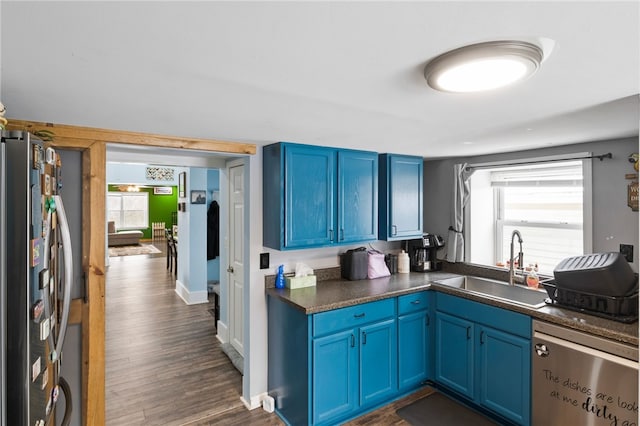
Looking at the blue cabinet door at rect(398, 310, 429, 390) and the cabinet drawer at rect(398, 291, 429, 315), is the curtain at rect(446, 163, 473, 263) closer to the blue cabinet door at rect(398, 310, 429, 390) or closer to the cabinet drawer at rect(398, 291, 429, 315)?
the cabinet drawer at rect(398, 291, 429, 315)

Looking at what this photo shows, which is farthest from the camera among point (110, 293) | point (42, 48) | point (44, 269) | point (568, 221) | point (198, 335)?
point (110, 293)

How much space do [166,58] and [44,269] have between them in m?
0.92

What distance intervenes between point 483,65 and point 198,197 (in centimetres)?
517

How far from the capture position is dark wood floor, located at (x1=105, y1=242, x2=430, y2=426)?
2.69 m

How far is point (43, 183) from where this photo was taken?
1.34 meters

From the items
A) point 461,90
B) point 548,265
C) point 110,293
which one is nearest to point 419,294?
point 548,265

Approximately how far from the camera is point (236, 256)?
3506 mm

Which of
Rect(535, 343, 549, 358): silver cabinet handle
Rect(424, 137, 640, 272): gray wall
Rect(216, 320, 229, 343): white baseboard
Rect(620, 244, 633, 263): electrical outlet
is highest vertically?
Rect(424, 137, 640, 272): gray wall

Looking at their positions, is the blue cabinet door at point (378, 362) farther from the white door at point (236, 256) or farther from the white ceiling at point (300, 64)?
the white ceiling at point (300, 64)

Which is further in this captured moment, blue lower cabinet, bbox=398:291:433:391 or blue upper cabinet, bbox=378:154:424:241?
blue upper cabinet, bbox=378:154:424:241

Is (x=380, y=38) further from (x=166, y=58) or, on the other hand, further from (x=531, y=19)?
(x=166, y=58)

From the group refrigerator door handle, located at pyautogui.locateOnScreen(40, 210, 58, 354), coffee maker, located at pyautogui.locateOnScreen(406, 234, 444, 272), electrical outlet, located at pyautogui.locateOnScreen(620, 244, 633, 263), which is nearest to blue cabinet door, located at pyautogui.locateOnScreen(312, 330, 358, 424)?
coffee maker, located at pyautogui.locateOnScreen(406, 234, 444, 272)

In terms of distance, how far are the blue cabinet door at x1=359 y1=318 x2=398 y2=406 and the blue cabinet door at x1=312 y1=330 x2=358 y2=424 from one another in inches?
3.0

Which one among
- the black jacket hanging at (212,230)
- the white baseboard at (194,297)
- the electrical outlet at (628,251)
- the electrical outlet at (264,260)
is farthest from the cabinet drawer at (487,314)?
the black jacket hanging at (212,230)
